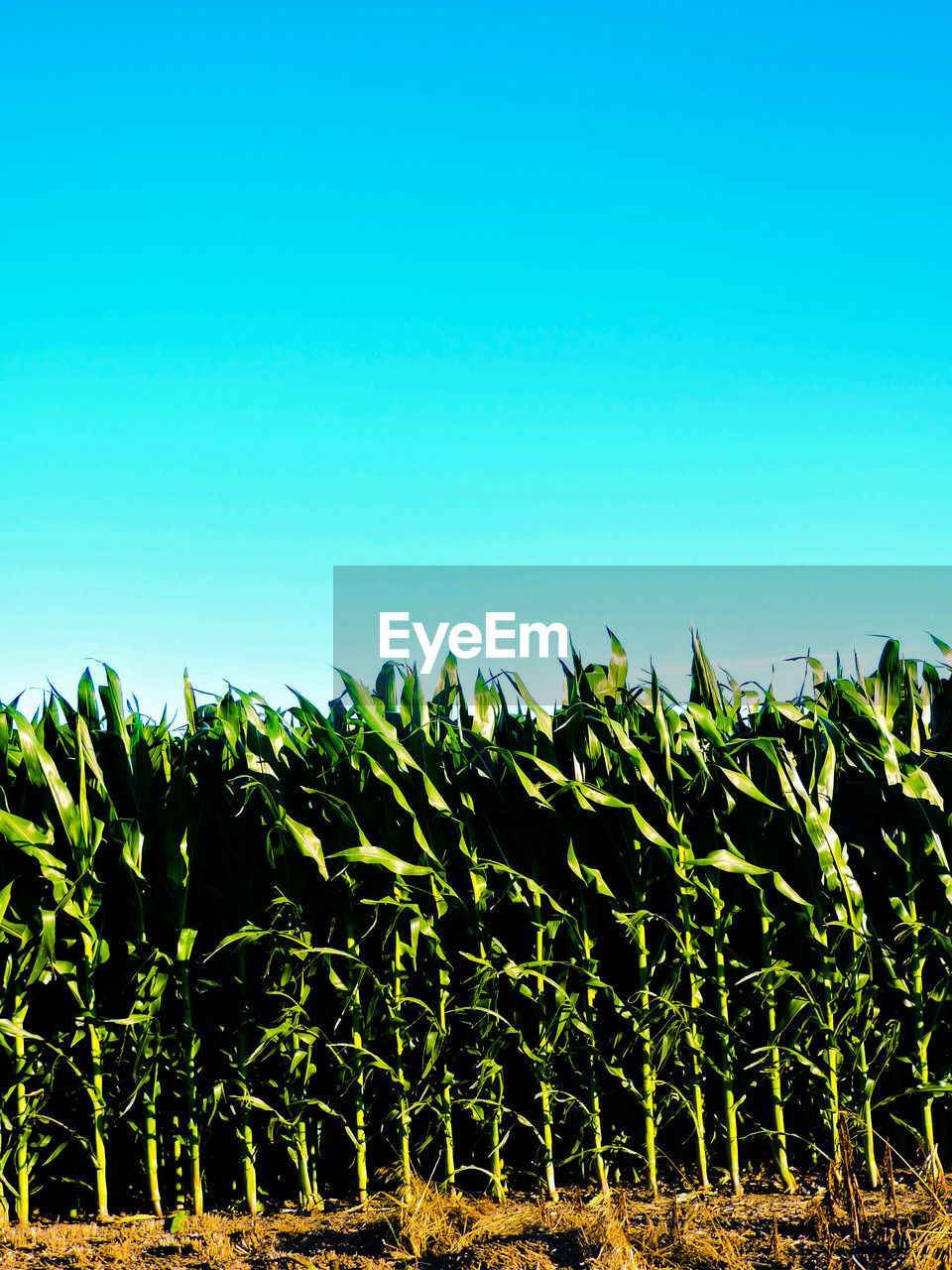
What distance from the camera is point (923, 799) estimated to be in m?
3.71

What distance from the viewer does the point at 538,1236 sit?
3.36 m

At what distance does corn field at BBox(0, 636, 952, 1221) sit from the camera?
361 centimetres

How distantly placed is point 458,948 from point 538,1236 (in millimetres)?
995

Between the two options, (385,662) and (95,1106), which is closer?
(95,1106)

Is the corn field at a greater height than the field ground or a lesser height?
greater

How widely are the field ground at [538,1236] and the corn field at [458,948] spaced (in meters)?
0.14

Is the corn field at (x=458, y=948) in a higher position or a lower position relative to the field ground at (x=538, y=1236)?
higher

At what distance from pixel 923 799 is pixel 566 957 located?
1.49 m

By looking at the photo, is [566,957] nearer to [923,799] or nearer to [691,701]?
[691,701]

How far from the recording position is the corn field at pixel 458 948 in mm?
3609

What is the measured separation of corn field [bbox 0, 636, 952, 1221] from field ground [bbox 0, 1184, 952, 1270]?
0.14 meters

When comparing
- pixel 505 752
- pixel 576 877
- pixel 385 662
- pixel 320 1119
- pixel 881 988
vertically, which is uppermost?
pixel 385 662

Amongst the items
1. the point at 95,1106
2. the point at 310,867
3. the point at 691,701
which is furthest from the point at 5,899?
the point at 691,701

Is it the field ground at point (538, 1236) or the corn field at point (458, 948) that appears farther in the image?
the corn field at point (458, 948)
